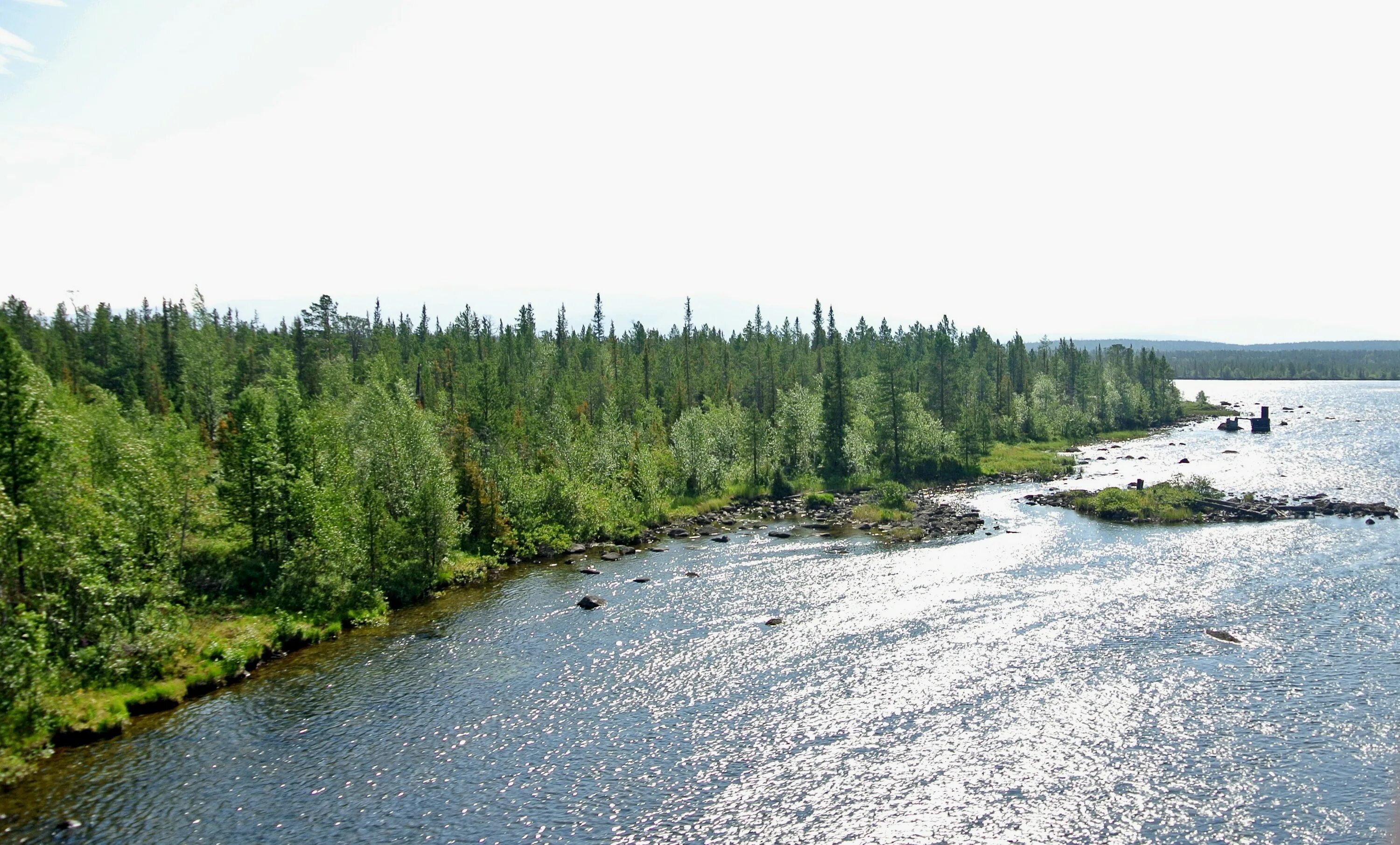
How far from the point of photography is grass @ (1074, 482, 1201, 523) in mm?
77750

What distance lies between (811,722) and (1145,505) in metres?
59.2

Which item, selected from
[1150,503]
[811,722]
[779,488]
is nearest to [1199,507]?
[1150,503]

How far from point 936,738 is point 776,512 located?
54.2 m

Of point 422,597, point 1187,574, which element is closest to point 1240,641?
point 1187,574

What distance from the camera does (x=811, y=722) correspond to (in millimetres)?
36156

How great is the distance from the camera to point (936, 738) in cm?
3434

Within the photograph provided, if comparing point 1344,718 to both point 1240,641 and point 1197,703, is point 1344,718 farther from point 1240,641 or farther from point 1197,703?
point 1240,641

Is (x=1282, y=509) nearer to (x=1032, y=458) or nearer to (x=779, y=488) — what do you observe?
(x=1032, y=458)

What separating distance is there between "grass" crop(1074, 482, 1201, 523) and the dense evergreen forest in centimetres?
2659

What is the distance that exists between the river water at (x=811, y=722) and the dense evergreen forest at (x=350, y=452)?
539 centimetres

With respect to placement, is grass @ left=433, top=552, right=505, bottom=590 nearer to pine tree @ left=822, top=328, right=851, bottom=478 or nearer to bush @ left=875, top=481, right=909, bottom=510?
bush @ left=875, top=481, right=909, bottom=510

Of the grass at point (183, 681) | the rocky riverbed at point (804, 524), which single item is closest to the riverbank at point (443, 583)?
the grass at point (183, 681)

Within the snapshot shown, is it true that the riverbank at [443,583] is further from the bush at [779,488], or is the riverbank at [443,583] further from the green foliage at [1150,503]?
the green foliage at [1150,503]

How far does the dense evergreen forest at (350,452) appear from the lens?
127ft
